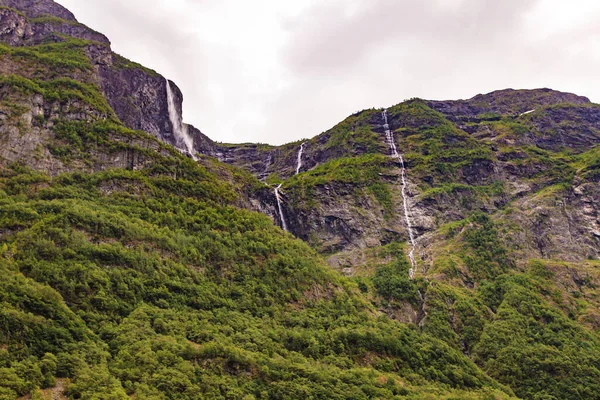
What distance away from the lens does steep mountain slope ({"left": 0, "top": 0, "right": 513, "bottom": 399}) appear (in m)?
42.9

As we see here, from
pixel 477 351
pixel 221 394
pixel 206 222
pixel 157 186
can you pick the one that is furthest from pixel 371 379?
pixel 157 186

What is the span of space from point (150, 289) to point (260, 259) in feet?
64.8

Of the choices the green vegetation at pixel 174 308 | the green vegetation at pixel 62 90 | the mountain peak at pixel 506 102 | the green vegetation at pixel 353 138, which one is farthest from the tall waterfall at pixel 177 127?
the mountain peak at pixel 506 102

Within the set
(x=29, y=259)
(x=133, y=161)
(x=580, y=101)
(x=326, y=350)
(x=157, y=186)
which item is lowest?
(x=326, y=350)

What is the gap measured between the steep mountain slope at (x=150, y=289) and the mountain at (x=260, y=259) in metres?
0.23

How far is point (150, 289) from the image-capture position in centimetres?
5634

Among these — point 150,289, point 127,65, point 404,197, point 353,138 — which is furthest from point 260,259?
point 353,138

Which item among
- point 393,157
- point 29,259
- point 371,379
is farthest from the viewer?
point 393,157

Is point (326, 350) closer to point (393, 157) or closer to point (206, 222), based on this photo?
point (206, 222)

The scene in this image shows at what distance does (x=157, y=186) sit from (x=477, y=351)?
5516 centimetres

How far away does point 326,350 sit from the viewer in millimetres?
59062

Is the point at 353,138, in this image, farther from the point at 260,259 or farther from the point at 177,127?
the point at 260,259

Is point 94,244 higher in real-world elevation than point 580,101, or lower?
lower

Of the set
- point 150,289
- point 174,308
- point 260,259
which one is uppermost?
point 260,259
